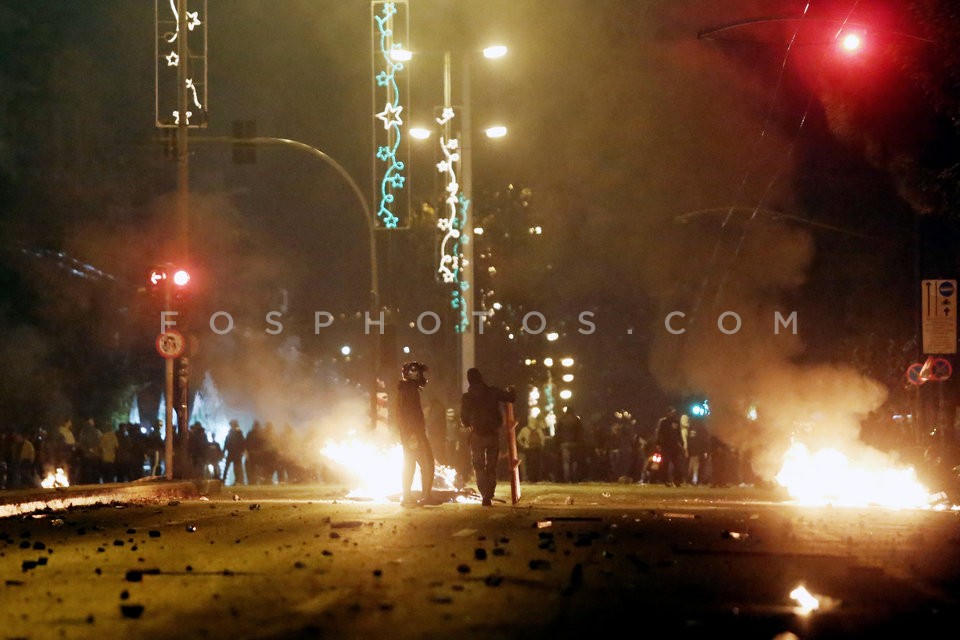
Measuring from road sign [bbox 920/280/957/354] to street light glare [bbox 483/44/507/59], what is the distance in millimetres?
10644

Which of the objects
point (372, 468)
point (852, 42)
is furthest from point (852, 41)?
point (372, 468)

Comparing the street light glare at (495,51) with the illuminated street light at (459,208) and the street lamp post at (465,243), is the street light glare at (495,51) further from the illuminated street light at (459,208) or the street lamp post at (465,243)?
the street lamp post at (465,243)

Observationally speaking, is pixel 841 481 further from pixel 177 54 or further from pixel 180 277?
pixel 177 54

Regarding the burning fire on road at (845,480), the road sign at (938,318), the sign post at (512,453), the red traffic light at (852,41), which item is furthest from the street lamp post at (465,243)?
the red traffic light at (852,41)

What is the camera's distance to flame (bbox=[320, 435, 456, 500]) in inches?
906

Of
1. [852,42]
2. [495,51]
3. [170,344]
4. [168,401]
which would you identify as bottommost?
[168,401]

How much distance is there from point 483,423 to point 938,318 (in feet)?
29.0

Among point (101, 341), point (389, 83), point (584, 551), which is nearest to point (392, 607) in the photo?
point (584, 551)

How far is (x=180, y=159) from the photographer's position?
25531mm

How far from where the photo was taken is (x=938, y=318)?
73.8 ft

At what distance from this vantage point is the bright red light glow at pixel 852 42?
19688mm

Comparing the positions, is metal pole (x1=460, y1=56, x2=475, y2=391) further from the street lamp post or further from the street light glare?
the street light glare

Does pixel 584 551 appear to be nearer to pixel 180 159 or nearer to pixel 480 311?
pixel 180 159

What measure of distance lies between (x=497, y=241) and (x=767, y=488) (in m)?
13.3
